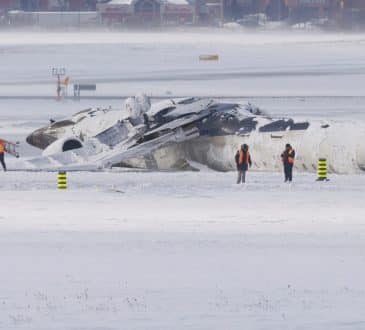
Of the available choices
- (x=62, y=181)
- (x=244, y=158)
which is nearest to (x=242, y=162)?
(x=244, y=158)

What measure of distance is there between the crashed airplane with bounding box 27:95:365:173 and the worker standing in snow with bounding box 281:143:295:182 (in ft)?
4.89

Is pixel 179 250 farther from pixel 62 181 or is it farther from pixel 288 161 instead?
pixel 288 161

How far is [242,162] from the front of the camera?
41.3 meters

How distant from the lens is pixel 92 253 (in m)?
28.3

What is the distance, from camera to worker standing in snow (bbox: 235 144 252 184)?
136 feet

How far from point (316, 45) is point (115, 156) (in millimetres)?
123639

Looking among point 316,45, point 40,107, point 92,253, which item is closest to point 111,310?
point 92,253

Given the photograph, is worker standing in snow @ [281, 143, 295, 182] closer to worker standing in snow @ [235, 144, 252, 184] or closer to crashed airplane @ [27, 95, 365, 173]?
worker standing in snow @ [235, 144, 252, 184]

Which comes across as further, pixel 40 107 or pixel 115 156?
pixel 40 107

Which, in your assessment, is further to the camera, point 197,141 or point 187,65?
point 187,65

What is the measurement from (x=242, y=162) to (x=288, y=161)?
1.58 meters

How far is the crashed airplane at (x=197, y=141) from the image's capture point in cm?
4275

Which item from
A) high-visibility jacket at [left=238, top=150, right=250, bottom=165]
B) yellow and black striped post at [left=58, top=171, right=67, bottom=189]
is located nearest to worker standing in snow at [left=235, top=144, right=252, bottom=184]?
high-visibility jacket at [left=238, top=150, right=250, bottom=165]

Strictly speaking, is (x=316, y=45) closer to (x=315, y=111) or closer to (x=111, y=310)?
(x=315, y=111)
